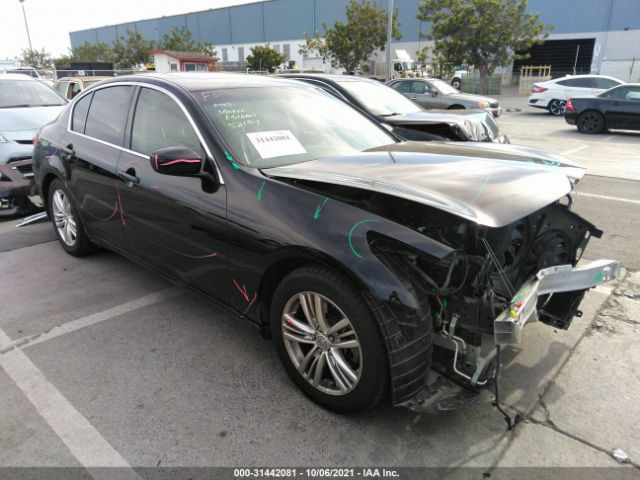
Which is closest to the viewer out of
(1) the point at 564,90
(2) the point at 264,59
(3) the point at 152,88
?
(3) the point at 152,88

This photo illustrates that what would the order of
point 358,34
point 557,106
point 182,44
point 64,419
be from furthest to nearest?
point 182,44
point 358,34
point 557,106
point 64,419

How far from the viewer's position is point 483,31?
91.3ft

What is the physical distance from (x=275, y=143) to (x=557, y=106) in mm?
19733

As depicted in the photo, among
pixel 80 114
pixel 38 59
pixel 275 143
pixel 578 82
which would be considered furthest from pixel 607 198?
pixel 38 59

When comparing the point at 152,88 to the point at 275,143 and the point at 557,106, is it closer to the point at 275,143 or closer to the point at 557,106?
the point at 275,143

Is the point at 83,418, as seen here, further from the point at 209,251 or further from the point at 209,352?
the point at 209,251

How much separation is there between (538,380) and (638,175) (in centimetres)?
736

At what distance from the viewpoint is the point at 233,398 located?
107 inches

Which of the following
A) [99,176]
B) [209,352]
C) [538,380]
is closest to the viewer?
[538,380]

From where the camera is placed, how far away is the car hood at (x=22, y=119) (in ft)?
23.2

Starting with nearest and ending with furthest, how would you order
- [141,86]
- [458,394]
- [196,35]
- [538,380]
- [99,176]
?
1. [458,394]
2. [538,380]
3. [141,86]
4. [99,176]
5. [196,35]

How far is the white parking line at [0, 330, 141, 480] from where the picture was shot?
89.7 inches

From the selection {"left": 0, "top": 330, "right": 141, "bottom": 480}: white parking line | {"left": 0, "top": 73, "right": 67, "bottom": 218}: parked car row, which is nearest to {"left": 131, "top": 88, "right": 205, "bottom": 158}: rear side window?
{"left": 0, "top": 330, "right": 141, "bottom": 480}: white parking line

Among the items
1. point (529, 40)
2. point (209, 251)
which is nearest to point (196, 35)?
point (529, 40)
